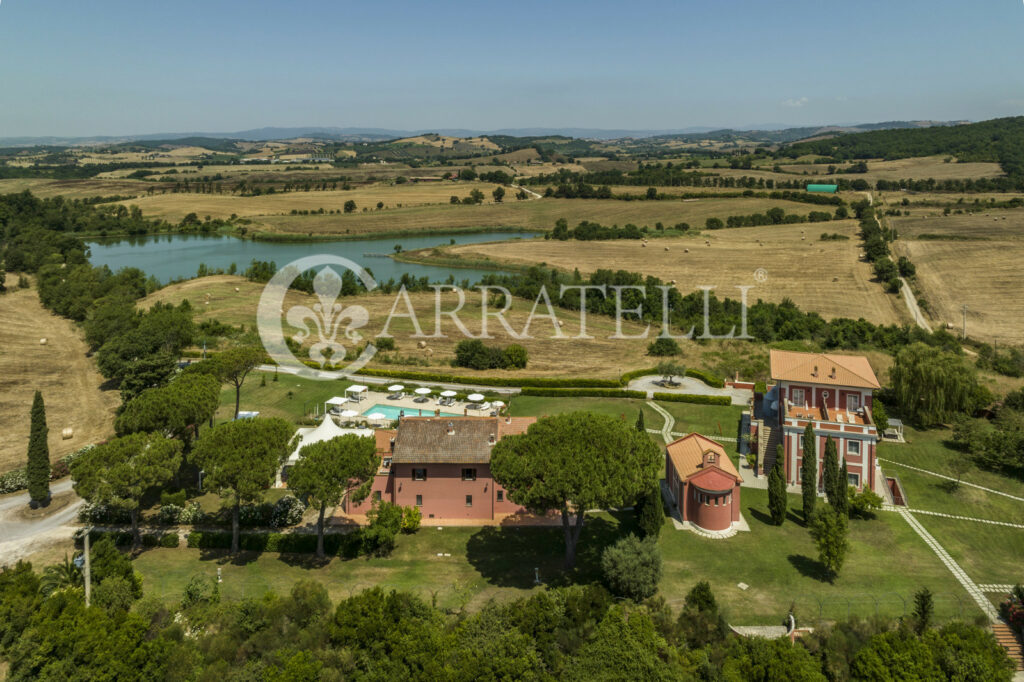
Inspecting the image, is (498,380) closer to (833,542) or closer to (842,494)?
(842,494)

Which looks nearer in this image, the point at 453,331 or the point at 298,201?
the point at 453,331

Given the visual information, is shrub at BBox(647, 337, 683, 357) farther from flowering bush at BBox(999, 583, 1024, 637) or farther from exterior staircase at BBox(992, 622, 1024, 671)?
exterior staircase at BBox(992, 622, 1024, 671)

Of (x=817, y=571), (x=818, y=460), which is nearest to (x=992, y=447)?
(x=818, y=460)

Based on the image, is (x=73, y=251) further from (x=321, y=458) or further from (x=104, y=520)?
(x=321, y=458)

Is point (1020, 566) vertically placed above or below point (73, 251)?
below

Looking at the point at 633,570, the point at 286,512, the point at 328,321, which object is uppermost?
the point at 328,321

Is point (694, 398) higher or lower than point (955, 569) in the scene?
higher

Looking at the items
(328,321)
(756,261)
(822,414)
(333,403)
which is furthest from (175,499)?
(756,261)
